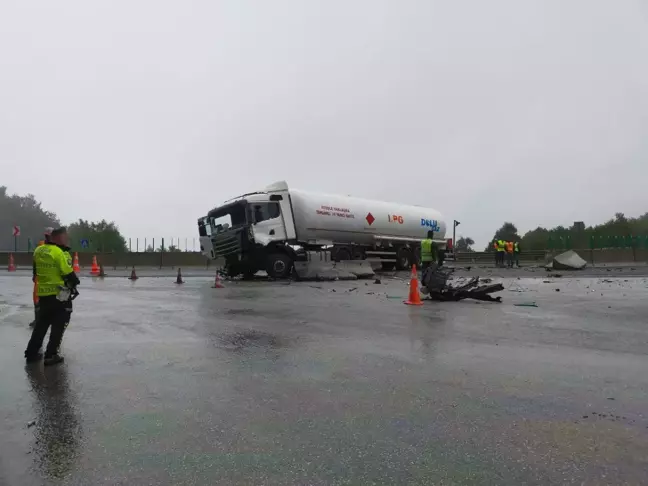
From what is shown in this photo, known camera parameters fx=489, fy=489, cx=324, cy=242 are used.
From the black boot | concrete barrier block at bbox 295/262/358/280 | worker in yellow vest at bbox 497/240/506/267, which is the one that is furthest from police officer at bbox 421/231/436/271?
worker in yellow vest at bbox 497/240/506/267

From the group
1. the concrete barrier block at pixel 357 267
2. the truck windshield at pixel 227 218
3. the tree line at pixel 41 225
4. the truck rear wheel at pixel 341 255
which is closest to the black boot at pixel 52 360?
the truck windshield at pixel 227 218

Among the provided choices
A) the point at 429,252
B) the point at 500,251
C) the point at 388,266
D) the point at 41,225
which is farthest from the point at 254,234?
the point at 41,225

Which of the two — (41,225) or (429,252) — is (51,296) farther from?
(41,225)

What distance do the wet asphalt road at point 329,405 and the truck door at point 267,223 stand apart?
34.8 ft

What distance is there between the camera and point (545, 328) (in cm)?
711

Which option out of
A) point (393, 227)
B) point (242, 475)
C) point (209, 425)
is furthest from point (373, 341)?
point (393, 227)

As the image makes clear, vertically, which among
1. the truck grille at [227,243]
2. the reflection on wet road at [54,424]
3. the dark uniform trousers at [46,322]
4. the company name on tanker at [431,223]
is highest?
the company name on tanker at [431,223]

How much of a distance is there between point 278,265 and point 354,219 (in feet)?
16.3

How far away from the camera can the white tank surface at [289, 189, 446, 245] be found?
19859mm

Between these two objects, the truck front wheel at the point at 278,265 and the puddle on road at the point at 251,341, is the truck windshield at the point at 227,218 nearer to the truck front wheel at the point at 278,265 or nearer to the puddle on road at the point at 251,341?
the truck front wheel at the point at 278,265

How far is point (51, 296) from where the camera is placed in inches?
207

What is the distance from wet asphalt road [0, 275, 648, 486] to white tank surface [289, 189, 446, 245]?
1262cm

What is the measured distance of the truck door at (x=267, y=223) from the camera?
18.0 m

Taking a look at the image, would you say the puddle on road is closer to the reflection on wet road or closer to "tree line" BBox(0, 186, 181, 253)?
the reflection on wet road
